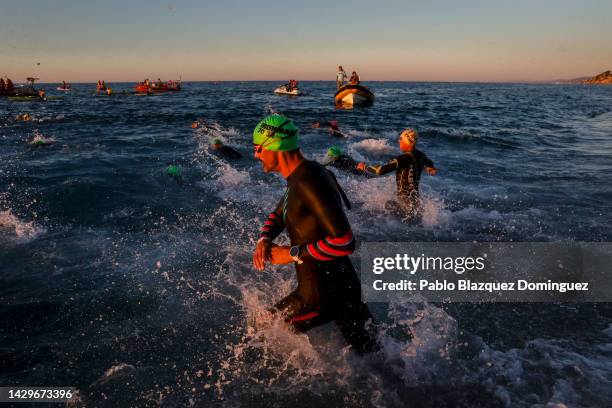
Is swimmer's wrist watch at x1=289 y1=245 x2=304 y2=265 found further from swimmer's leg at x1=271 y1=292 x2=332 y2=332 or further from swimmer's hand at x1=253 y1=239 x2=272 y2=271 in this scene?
swimmer's leg at x1=271 y1=292 x2=332 y2=332

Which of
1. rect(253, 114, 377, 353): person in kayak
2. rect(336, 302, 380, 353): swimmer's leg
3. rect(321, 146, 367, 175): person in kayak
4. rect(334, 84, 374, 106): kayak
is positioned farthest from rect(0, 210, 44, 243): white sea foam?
rect(334, 84, 374, 106): kayak

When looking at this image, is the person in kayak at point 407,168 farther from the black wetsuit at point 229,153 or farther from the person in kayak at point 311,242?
the black wetsuit at point 229,153

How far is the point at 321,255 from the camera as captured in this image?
258 cm

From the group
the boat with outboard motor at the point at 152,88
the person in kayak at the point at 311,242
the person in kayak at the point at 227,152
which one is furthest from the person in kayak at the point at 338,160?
the boat with outboard motor at the point at 152,88

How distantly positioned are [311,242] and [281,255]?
0.88 ft

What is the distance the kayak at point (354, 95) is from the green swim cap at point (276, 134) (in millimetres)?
37210

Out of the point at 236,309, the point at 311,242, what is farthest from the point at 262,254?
the point at 236,309

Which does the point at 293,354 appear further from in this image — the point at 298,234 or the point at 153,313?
the point at 153,313

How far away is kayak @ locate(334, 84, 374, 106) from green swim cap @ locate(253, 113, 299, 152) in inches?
1465

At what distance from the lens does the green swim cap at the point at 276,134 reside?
2723 mm

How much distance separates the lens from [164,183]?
36.5 ft

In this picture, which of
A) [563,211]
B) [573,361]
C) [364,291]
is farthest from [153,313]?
[563,211]

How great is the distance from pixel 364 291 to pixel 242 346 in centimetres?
211

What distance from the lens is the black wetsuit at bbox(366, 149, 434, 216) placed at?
641cm
